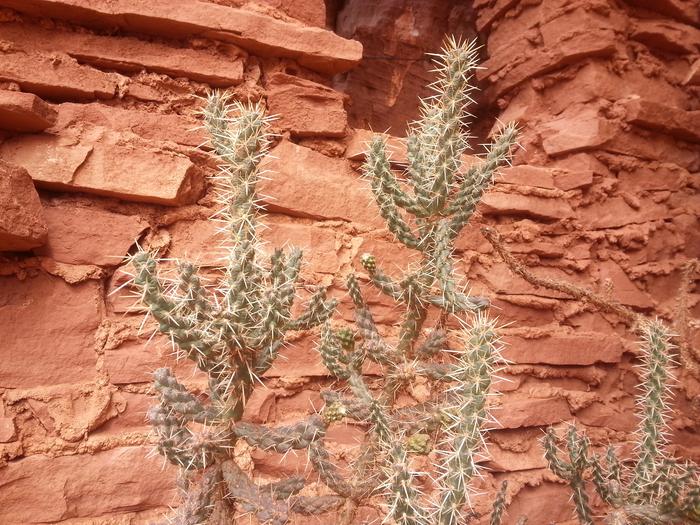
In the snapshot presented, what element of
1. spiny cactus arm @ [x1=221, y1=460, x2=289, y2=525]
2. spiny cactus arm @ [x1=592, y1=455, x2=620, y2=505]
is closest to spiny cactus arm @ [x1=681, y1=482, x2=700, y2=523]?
spiny cactus arm @ [x1=592, y1=455, x2=620, y2=505]

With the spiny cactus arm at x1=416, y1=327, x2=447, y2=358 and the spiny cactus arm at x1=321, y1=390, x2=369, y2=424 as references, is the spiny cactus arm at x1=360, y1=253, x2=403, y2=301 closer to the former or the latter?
the spiny cactus arm at x1=416, y1=327, x2=447, y2=358

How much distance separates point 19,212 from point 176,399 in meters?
0.70

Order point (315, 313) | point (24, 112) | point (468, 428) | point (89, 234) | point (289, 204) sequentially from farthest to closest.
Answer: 1. point (289, 204)
2. point (89, 234)
3. point (24, 112)
4. point (315, 313)
5. point (468, 428)

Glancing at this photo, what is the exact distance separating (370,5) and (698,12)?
191 centimetres

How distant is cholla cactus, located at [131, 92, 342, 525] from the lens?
34.2 inches

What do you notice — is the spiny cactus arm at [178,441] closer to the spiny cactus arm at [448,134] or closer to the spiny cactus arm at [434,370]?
the spiny cactus arm at [434,370]

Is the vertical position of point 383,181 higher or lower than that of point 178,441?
higher

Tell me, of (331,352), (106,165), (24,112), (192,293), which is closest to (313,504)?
(331,352)

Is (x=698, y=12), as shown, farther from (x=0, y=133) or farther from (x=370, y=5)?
(x=0, y=133)

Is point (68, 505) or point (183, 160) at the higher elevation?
point (183, 160)

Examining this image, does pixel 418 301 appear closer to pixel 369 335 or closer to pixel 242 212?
pixel 369 335

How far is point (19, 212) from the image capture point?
3.96 ft

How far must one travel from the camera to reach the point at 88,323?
1380 millimetres

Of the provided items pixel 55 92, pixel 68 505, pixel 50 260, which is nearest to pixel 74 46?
pixel 55 92
